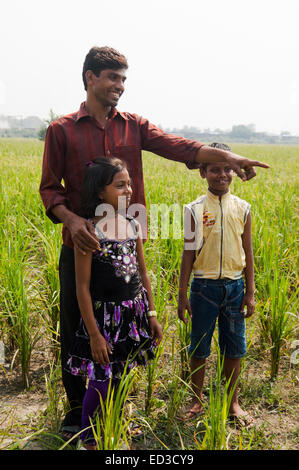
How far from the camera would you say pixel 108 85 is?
1490mm

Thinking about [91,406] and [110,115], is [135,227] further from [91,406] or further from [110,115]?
[91,406]

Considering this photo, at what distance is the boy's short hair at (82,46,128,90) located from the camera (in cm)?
147

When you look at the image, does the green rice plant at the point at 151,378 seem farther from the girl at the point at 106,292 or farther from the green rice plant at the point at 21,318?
the green rice plant at the point at 21,318

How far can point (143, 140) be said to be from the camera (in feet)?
5.57

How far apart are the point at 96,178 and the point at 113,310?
484 millimetres

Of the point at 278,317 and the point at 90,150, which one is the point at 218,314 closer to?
the point at 278,317

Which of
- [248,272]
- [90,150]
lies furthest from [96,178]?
[248,272]

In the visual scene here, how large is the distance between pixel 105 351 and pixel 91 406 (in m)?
0.25

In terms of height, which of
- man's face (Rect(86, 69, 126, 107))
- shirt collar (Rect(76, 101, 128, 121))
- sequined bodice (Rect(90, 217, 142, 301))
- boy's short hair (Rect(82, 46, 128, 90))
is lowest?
sequined bodice (Rect(90, 217, 142, 301))

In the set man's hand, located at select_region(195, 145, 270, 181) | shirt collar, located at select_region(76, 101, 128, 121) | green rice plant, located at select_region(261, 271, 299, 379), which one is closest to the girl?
shirt collar, located at select_region(76, 101, 128, 121)

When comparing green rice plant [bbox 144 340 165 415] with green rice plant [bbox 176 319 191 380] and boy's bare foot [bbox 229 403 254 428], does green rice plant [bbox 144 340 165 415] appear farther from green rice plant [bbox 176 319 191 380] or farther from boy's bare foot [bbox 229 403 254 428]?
boy's bare foot [bbox 229 403 254 428]

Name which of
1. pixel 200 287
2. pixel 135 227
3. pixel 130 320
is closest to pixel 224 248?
pixel 200 287

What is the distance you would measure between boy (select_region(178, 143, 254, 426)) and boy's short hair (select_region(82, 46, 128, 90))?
496 millimetres
